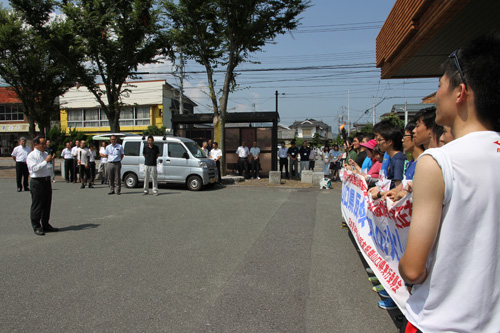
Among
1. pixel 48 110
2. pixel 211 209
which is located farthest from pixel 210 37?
pixel 48 110

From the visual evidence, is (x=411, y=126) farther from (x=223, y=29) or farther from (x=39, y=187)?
(x=223, y=29)

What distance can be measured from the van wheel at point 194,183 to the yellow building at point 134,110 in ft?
97.4

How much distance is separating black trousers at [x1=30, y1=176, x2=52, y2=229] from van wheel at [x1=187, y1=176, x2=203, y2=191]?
6.84m

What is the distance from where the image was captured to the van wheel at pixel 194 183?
43.2 ft

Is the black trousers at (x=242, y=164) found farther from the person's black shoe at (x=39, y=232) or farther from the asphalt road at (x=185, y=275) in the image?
the person's black shoe at (x=39, y=232)

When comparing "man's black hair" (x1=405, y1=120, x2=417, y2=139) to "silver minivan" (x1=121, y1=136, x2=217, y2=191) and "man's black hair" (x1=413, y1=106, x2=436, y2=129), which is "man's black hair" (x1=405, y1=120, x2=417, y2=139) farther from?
"silver minivan" (x1=121, y1=136, x2=217, y2=191)

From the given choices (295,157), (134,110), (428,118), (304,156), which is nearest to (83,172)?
(295,157)

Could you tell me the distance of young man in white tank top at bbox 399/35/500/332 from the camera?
4.25 feet

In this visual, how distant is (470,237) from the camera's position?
1.31 metres

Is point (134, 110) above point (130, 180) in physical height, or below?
above

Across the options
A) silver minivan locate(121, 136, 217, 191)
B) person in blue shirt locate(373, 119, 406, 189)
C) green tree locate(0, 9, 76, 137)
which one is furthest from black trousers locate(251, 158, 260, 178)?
person in blue shirt locate(373, 119, 406, 189)

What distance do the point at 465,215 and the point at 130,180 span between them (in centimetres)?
1386

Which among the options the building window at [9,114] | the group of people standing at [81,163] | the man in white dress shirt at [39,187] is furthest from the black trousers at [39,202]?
the building window at [9,114]

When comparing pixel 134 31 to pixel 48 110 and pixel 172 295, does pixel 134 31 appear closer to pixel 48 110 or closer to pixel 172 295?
pixel 48 110
